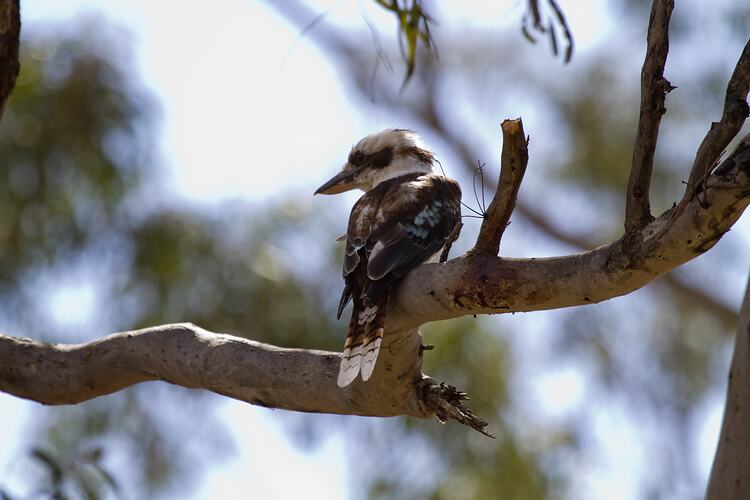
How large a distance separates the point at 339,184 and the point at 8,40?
4.97 feet

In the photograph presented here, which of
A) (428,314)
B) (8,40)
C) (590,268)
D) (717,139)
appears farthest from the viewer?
(8,40)

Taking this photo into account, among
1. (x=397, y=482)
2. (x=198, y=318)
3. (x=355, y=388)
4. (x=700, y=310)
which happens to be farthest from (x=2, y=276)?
(x=700, y=310)

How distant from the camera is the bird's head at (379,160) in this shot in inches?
152

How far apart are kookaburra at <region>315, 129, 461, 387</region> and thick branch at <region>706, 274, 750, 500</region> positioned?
2.70ft

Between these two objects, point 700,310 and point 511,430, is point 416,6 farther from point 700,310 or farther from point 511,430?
point 700,310

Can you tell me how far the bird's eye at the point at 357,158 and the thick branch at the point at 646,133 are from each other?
197 cm

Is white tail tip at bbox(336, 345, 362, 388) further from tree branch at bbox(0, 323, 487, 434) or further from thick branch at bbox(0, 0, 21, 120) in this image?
thick branch at bbox(0, 0, 21, 120)

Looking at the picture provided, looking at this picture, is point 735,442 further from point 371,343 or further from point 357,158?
point 357,158

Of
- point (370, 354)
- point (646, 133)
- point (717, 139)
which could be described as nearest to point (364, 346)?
point (370, 354)

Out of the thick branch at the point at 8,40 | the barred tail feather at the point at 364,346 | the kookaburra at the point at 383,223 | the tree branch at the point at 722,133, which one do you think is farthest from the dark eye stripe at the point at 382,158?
the tree branch at the point at 722,133

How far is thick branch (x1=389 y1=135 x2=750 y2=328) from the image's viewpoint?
1.83m

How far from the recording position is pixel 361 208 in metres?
3.22

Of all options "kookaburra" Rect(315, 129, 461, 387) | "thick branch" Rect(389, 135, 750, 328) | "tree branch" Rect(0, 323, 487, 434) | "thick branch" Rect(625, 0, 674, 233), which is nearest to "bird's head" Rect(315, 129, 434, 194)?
"kookaburra" Rect(315, 129, 461, 387)

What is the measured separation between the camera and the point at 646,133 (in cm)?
197
